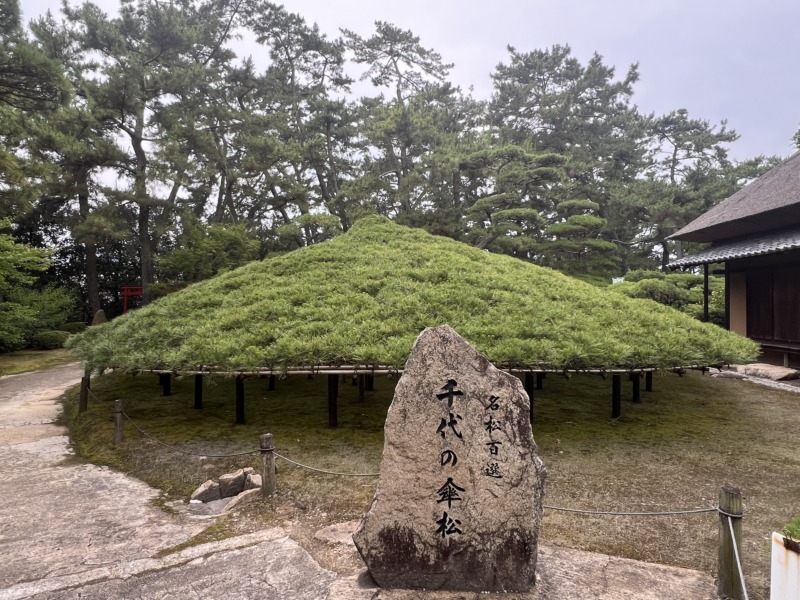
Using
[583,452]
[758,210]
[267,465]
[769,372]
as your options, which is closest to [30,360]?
[267,465]

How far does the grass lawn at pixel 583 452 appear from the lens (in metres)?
4.60

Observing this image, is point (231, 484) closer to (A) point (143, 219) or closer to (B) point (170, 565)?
(B) point (170, 565)

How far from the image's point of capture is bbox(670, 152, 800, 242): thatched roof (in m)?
12.9

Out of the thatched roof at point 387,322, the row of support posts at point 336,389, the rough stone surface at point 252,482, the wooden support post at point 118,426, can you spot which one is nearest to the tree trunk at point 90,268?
the row of support posts at point 336,389

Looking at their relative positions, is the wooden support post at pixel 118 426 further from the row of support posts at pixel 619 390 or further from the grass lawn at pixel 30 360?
the grass lawn at pixel 30 360

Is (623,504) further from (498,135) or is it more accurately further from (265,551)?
(498,135)

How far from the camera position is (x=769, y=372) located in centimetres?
1190

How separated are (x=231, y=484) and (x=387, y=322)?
3344 mm

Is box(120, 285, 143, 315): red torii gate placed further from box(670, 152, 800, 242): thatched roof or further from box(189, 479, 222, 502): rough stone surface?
box(670, 152, 800, 242): thatched roof

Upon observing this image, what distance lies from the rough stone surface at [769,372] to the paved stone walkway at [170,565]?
426 inches

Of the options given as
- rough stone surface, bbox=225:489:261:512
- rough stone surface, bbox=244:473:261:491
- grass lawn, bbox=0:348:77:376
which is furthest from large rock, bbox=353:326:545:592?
grass lawn, bbox=0:348:77:376

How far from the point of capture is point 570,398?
993 centimetres

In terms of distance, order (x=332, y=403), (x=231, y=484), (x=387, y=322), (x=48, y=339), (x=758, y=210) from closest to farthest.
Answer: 1. (x=231, y=484)
2. (x=387, y=322)
3. (x=332, y=403)
4. (x=758, y=210)
5. (x=48, y=339)

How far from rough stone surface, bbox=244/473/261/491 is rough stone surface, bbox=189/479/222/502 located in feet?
1.10
